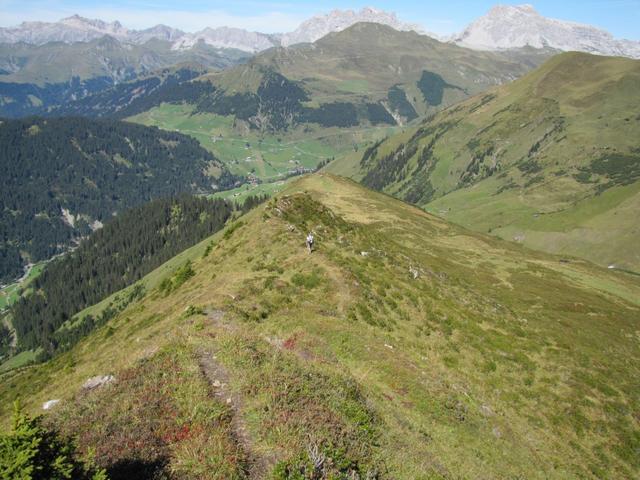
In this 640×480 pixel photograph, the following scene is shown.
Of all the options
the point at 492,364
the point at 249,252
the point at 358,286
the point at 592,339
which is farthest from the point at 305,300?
the point at 592,339

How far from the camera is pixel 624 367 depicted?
2314 inches

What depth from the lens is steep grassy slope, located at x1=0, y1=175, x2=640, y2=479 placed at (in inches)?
738

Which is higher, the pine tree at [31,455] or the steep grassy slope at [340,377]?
the pine tree at [31,455]

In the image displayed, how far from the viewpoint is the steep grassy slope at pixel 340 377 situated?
18750 millimetres

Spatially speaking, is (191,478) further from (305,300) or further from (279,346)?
(305,300)

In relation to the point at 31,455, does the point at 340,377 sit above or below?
below

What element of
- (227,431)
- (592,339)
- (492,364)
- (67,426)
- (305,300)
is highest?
(227,431)

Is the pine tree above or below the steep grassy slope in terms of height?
above

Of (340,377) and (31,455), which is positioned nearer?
(31,455)

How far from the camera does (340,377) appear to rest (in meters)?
26.1

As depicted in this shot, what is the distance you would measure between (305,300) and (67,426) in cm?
2543

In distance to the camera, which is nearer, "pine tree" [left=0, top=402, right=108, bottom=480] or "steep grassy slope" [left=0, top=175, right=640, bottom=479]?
"pine tree" [left=0, top=402, right=108, bottom=480]

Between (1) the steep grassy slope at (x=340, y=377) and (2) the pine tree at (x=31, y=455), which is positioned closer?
(2) the pine tree at (x=31, y=455)

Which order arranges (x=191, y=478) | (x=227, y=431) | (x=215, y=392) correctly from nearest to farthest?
(x=191, y=478) → (x=227, y=431) → (x=215, y=392)
